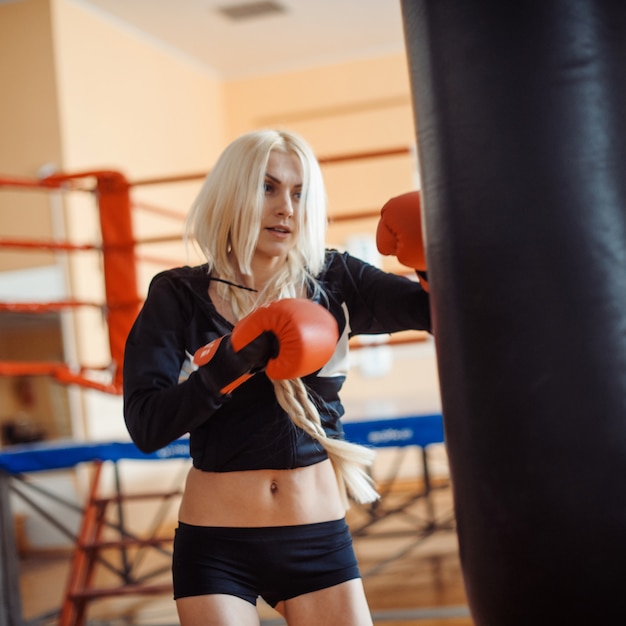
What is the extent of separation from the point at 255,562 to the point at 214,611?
3.5 inches

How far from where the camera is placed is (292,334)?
3.92 feet

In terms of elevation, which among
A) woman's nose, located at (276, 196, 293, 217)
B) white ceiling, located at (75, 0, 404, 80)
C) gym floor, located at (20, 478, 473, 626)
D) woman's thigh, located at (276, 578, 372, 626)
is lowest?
gym floor, located at (20, 478, 473, 626)

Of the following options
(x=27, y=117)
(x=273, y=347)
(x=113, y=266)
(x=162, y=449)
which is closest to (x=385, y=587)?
(x=162, y=449)

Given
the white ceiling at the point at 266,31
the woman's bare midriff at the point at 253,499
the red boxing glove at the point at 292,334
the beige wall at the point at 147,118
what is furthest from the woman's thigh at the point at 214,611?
the white ceiling at the point at 266,31

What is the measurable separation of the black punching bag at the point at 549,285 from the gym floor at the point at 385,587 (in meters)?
1.91

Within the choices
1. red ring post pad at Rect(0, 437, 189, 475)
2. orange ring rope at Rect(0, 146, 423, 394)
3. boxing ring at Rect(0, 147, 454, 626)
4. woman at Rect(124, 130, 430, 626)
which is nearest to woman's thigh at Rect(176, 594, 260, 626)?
woman at Rect(124, 130, 430, 626)

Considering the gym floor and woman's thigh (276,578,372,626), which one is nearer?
woman's thigh (276,578,372,626)

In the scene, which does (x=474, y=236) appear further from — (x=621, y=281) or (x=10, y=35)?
(x=10, y=35)

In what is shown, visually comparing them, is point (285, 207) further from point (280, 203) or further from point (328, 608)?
point (328, 608)

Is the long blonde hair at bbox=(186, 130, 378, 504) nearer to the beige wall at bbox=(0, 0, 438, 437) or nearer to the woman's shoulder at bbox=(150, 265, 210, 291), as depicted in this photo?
the woman's shoulder at bbox=(150, 265, 210, 291)

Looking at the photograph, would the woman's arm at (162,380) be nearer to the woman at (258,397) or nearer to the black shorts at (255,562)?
the woman at (258,397)

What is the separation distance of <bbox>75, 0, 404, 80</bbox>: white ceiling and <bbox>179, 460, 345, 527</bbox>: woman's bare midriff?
4.70 m

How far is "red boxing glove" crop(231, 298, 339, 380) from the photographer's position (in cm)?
119

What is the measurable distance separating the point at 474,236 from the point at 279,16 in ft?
17.8
